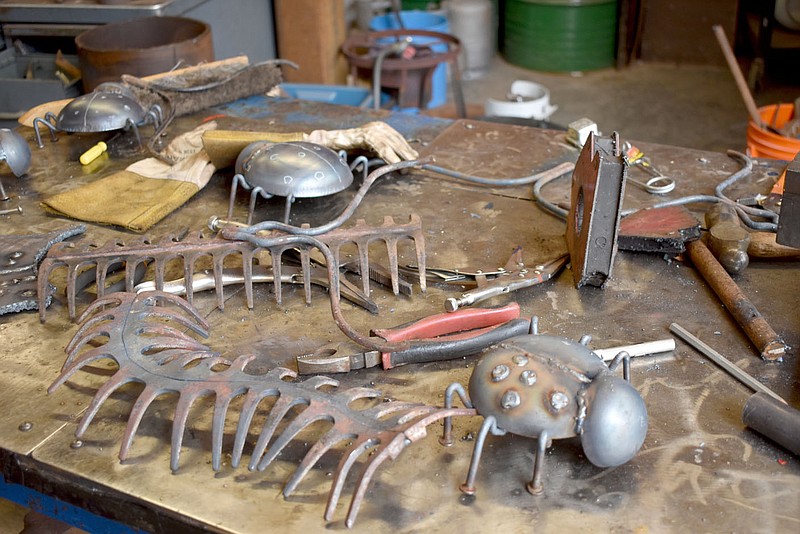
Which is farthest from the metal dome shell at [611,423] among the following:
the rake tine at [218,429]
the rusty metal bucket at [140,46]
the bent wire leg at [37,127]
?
the rusty metal bucket at [140,46]

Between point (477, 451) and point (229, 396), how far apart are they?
450 millimetres

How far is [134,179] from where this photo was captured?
2400 mm

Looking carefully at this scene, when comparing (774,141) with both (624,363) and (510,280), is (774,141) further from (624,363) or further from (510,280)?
(624,363)

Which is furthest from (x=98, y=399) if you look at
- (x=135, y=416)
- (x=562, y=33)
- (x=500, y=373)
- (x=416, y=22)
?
(x=562, y=33)

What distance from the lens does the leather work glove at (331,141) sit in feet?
7.59

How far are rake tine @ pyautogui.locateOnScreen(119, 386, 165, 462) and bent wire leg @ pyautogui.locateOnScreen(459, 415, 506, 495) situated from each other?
57 centimetres

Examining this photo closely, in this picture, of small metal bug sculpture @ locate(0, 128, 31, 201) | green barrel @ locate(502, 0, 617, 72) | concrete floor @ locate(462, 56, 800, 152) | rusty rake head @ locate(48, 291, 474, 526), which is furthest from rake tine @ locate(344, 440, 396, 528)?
green barrel @ locate(502, 0, 617, 72)

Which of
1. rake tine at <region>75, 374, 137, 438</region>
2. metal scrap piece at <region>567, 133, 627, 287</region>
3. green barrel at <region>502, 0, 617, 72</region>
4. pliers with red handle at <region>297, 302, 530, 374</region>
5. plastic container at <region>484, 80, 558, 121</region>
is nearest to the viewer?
rake tine at <region>75, 374, 137, 438</region>

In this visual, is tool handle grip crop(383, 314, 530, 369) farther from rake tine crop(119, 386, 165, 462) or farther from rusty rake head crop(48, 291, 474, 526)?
rake tine crop(119, 386, 165, 462)

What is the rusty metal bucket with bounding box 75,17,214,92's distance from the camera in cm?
297

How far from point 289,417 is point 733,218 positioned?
47.0 inches

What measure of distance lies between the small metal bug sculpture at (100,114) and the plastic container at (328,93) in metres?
1.12

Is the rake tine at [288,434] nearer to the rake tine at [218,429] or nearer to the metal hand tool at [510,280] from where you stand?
the rake tine at [218,429]

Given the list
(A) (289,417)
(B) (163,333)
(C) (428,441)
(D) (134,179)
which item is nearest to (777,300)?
(C) (428,441)
